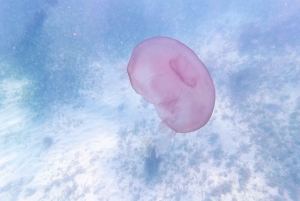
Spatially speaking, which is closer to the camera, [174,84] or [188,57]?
[174,84]

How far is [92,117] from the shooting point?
1051 cm

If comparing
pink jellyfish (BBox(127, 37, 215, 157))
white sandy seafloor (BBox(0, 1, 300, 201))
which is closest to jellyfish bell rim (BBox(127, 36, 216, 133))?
pink jellyfish (BBox(127, 37, 215, 157))

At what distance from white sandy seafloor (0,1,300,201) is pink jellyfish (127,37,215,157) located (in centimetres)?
519

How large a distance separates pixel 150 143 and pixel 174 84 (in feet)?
18.9

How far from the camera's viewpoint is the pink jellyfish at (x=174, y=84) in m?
3.39

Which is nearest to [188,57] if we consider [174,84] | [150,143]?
[174,84]

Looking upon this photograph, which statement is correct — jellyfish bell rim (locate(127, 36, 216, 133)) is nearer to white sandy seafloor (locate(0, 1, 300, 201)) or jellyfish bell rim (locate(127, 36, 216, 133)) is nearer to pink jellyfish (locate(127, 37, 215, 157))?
pink jellyfish (locate(127, 37, 215, 157))

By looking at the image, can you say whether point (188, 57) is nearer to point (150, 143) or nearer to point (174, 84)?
point (174, 84)

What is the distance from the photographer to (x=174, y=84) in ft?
11.3

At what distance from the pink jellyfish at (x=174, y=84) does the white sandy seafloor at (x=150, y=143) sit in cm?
519

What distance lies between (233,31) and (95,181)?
539 inches

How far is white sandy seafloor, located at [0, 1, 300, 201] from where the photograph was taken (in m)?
7.68

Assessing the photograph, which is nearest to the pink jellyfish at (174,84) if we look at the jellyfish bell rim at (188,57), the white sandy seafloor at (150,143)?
the jellyfish bell rim at (188,57)

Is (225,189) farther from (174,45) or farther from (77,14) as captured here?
(77,14)
